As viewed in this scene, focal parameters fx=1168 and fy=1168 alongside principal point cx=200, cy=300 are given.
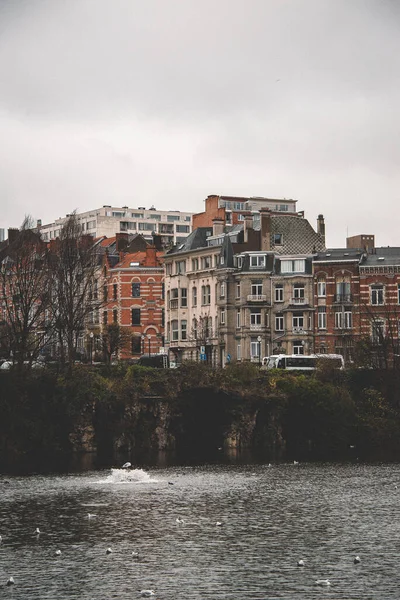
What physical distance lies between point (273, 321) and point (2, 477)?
71700 mm

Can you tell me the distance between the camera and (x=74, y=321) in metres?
120

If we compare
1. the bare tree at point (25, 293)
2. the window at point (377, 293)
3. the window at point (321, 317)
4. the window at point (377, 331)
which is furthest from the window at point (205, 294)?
the bare tree at point (25, 293)

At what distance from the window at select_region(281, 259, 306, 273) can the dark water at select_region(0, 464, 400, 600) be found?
67.2m

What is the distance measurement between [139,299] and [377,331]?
45.2m

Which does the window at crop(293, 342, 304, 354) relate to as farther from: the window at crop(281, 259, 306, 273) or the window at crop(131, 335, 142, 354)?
the window at crop(131, 335, 142, 354)

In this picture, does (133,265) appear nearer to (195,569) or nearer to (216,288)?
(216,288)

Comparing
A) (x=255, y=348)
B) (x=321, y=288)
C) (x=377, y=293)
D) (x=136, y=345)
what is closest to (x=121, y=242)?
(x=136, y=345)

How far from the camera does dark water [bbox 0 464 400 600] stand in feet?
142

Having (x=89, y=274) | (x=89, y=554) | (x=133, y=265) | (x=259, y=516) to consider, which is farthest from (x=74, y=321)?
(x=89, y=554)

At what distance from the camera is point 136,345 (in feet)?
547

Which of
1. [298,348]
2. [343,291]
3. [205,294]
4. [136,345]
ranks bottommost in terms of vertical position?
[298,348]

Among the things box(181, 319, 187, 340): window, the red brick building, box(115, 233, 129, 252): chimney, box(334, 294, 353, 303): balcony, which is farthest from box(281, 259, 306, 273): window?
box(115, 233, 129, 252): chimney

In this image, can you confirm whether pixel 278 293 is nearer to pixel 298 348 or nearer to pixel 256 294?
pixel 256 294

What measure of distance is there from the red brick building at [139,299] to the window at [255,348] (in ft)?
71.5
